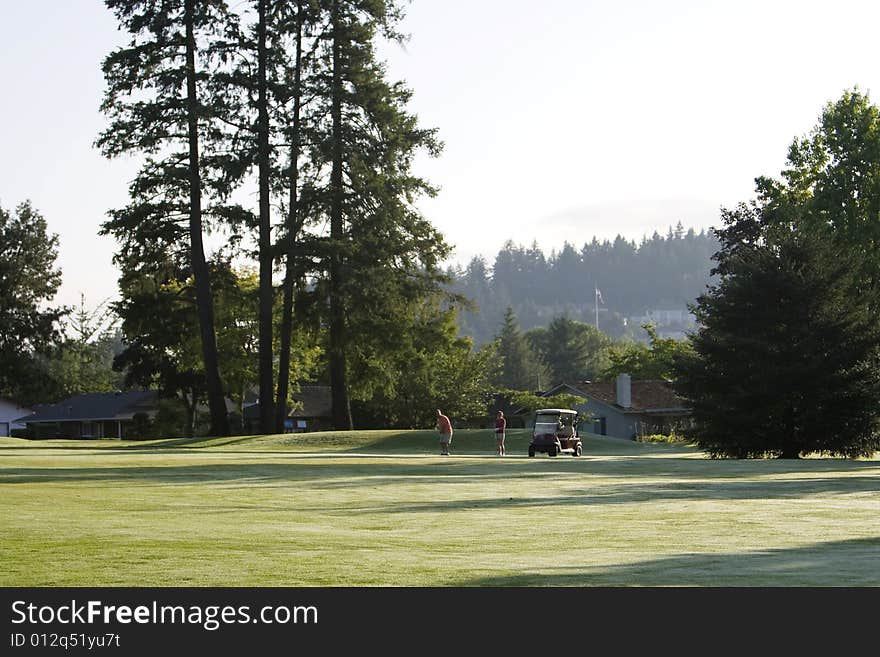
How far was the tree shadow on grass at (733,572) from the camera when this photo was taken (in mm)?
11570

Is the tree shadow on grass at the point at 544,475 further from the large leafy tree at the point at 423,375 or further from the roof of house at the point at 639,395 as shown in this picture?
the roof of house at the point at 639,395

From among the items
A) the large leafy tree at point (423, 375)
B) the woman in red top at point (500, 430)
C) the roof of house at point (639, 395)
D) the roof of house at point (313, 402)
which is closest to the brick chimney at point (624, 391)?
the roof of house at point (639, 395)

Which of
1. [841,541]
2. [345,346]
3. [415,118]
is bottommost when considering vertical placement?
[841,541]

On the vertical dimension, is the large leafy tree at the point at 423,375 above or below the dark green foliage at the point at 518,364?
below

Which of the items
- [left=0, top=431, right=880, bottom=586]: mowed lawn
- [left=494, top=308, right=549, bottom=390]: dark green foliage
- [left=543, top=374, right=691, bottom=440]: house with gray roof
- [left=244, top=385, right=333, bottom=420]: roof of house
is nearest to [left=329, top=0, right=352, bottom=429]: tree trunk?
[left=0, top=431, right=880, bottom=586]: mowed lawn

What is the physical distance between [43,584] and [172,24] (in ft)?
166

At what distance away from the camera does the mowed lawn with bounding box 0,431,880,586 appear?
12.2 m

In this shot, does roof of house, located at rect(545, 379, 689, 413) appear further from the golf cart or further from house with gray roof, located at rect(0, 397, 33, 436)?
house with gray roof, located at rect(0, 397, 33, 436)

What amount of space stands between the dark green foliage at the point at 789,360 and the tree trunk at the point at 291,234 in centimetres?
1893

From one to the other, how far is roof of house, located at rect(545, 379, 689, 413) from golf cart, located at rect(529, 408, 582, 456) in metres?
44.2
